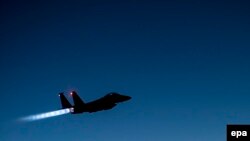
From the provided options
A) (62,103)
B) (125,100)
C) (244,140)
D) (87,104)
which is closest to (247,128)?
(244,140)

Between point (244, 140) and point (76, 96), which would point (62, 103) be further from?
point (244, 140)

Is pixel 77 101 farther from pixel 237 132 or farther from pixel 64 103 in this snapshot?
pixel 237 132

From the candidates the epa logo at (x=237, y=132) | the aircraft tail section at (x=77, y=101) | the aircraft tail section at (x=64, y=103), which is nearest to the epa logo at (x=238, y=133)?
the epa logo at (x=237, y=132)

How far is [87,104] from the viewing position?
268 ft

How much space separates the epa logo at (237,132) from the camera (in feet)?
147

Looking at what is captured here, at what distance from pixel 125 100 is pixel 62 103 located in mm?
17107

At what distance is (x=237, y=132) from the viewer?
45.1m

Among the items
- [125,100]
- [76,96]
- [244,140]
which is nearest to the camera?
[244,140]

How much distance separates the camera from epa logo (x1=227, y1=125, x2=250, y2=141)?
44.9 metres

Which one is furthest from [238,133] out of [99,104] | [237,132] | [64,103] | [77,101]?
[64,103]

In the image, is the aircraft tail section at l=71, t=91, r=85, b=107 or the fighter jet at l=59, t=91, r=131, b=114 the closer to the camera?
the fighter jet at l=59, t=91, r=131, b=114

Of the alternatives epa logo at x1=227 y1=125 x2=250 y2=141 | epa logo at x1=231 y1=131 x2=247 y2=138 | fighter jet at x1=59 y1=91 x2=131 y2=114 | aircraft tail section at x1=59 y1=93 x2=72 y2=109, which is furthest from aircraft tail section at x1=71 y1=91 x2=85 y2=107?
epa logo at x1=231 y1=131 x2=247 y2=138

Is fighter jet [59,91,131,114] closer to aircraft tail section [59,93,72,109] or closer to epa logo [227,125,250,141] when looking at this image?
aircraft tail section [59,93,72,109]

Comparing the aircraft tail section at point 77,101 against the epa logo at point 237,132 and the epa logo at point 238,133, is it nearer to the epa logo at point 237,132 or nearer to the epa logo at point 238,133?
the epa logo at point 237,132
